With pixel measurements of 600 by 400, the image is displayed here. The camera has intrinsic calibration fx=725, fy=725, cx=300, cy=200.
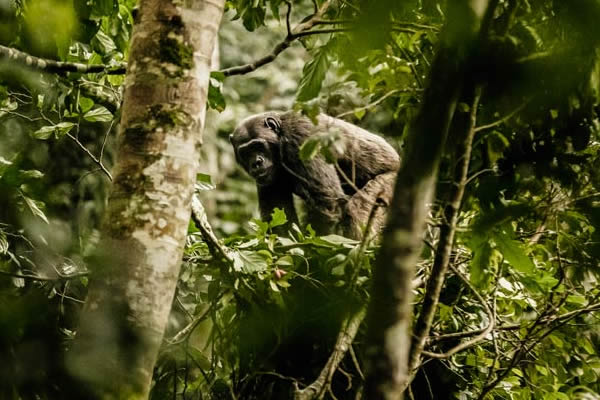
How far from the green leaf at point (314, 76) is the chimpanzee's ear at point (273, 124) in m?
2.27

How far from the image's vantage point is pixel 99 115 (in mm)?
3859

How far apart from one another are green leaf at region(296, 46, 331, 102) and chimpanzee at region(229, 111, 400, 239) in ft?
5.96

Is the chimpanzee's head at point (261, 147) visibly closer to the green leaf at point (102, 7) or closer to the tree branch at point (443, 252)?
the green leaf at point (102, 7)

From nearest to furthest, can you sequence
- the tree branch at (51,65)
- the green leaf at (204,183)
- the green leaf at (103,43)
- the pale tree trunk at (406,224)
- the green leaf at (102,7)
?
the pale tree trunk at (406,224) < the tree branch at (51,65) < the green leaf at (102,7) < the green leaf at (204,183) < the green leaf at (103,43)

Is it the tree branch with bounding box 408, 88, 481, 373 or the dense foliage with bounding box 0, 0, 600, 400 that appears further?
the dense foliage with bounding box 0, 0, 600, 400

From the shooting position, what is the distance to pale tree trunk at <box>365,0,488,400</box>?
150cm

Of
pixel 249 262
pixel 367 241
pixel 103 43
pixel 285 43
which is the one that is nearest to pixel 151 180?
pixel 367 241

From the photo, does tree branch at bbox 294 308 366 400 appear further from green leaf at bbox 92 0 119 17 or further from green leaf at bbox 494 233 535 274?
green leaf at bbox 92 0 119 17

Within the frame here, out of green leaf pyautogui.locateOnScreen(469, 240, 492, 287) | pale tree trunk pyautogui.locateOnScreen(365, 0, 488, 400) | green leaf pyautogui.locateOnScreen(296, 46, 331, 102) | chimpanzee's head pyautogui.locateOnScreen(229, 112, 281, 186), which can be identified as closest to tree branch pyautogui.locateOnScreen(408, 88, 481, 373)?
green leaf pyautogui.locateOnScreen(469, 240, 492, 287)

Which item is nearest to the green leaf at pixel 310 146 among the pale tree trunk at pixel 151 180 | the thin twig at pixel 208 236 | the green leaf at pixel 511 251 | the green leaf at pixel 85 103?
the pale tree trunk at pixel 151 180

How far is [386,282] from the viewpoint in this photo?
150cm

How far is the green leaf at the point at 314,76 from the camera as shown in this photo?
116 inches

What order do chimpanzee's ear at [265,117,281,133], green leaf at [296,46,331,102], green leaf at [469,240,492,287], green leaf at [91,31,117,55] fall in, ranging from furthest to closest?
chimpanzee's ear at [265,117,281,133] < green leaf at [91,31,117,55] < green leaf at [296,46,331,102] < green leaf at [469,240,492,287]

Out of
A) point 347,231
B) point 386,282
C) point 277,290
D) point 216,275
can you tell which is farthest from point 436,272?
point 347,231
